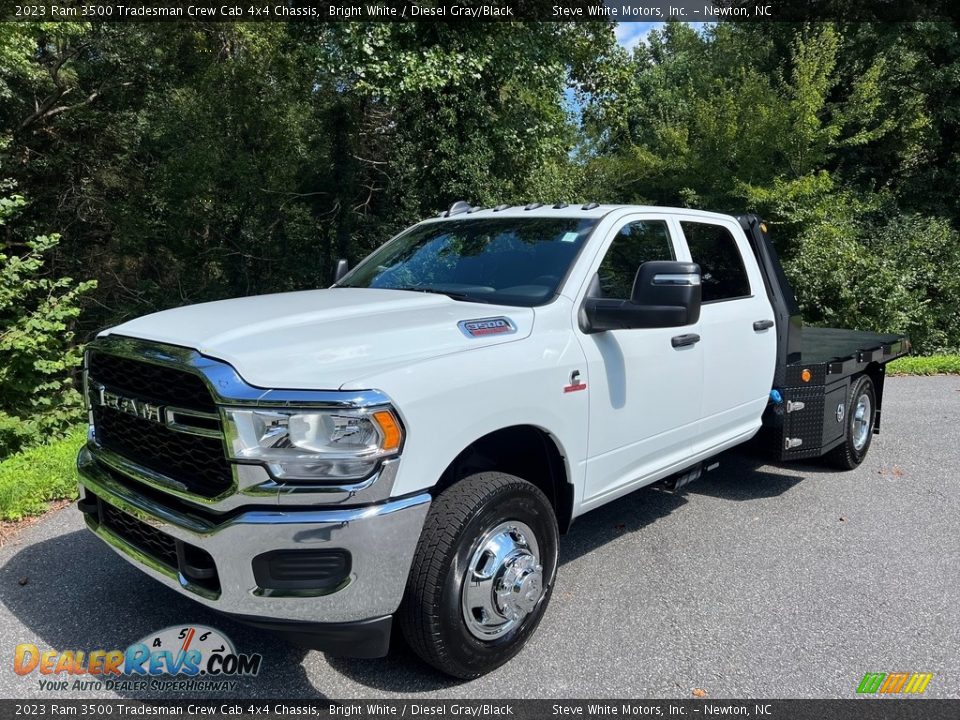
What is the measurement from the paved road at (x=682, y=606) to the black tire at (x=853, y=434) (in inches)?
19.0

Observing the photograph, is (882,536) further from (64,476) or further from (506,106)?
(506,106)

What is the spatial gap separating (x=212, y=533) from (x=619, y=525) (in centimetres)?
292

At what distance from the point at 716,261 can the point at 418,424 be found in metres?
2.81

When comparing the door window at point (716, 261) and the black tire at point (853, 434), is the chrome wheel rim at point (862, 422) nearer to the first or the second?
the black tire at point (853, 434)

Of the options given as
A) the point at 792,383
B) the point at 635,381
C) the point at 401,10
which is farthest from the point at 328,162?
the point at 635,381

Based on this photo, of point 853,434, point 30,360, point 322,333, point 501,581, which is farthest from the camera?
point 30,360

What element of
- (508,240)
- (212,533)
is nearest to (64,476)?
(212,533)

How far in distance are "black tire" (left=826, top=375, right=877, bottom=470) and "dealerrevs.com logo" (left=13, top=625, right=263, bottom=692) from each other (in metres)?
4.72

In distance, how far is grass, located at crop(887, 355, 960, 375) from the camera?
11070 mm

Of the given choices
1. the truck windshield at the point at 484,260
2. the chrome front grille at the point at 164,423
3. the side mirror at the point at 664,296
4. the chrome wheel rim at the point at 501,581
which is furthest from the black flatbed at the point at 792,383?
the chrome front grille at the point at 164,423

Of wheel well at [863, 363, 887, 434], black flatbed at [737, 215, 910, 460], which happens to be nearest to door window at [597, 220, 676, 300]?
black flatbed at [737, 215, 910, 460]

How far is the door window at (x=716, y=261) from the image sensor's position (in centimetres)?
431

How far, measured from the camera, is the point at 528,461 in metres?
3.32

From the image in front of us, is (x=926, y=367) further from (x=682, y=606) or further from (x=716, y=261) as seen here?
(x=682, y=606)
